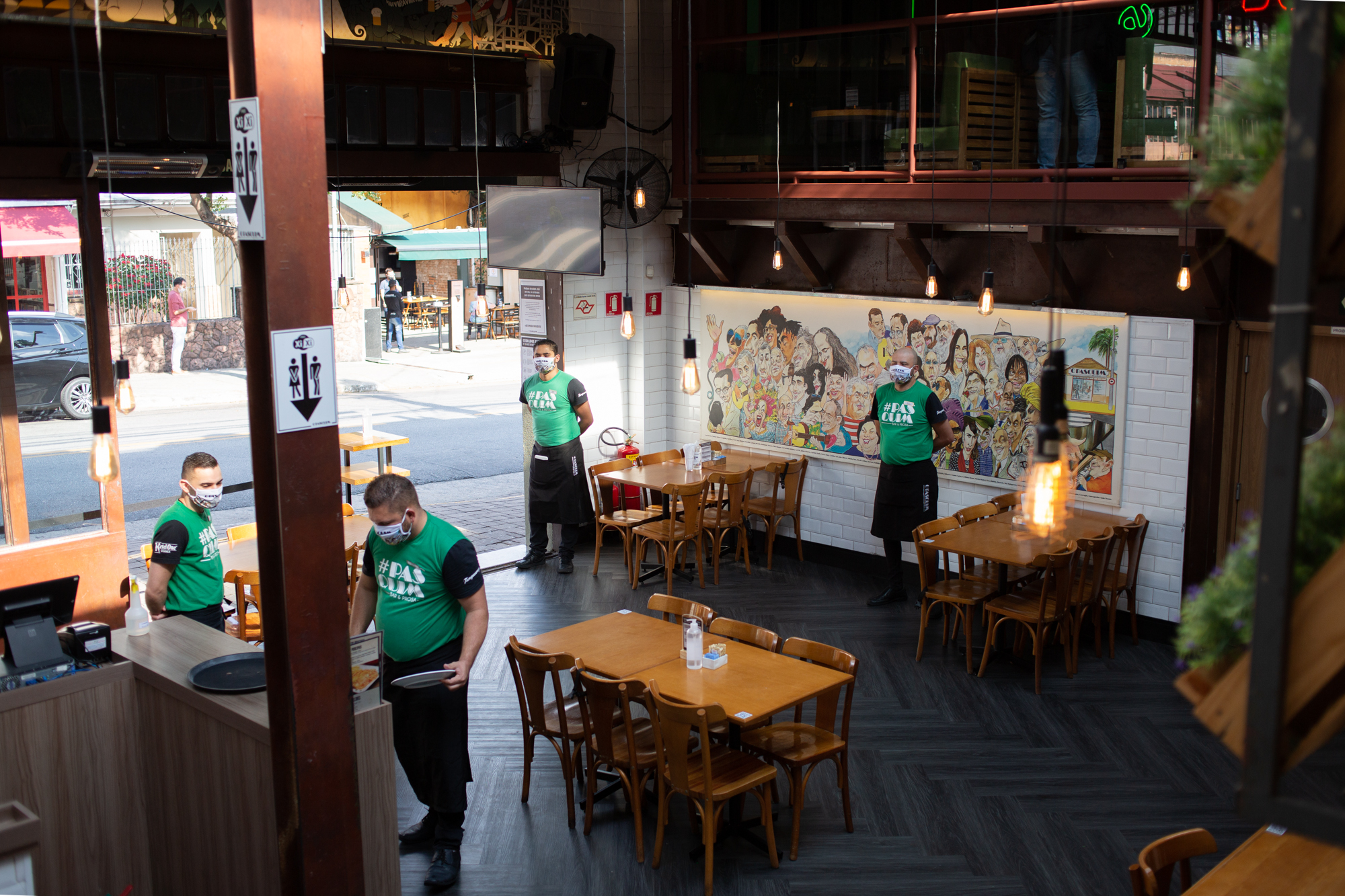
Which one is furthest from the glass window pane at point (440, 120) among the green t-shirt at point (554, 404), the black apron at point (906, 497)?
the black apron at point (906, 497)

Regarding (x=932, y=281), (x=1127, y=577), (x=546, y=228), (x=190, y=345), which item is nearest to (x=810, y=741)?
(x=1127, y=577)

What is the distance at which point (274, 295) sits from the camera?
4.19 meters

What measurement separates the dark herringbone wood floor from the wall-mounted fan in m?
4.37

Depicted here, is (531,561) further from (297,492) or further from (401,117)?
(297,492)

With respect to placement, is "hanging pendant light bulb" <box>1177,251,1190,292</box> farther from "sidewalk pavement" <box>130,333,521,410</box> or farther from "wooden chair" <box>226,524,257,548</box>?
"sidewalk pavement" <box>130,333,521,410</box>

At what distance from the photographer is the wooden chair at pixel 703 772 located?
17.6 feet

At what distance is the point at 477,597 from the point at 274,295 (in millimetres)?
1967

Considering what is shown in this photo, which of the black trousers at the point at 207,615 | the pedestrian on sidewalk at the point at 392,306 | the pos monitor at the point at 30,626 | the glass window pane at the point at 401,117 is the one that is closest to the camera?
the pos monitor at the point at 30,626

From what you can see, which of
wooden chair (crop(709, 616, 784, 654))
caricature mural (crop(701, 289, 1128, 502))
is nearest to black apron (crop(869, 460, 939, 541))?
caricature mural (crop(701, 289, 1128, 502))

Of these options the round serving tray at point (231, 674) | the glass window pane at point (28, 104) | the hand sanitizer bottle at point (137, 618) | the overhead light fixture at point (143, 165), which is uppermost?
the glass window pane at point (28, 104)

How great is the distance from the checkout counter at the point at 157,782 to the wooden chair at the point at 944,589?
14.3 ft

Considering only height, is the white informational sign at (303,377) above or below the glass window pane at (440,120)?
below

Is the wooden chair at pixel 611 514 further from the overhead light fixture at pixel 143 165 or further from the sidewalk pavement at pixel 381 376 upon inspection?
the sidewalk pavement at pixel 381 376

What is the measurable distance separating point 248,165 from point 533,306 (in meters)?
6.91
